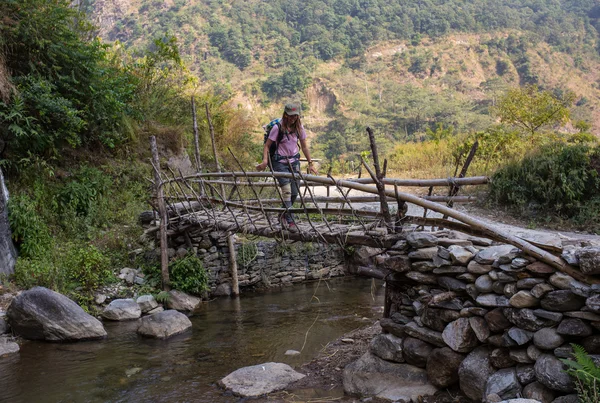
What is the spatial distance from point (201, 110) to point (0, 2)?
245 inches

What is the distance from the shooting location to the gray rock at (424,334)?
389 centimetres

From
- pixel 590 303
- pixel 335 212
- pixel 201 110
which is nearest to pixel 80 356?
pixel 335 212

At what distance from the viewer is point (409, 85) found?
A: 133 ft

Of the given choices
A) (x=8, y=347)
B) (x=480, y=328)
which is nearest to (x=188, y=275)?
(x=8, y=347)

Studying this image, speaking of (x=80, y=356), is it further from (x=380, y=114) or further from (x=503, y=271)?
(x=380, y=114)

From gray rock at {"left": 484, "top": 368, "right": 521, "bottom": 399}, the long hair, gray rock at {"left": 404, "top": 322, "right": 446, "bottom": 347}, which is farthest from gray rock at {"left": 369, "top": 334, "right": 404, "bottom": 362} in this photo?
the long hair

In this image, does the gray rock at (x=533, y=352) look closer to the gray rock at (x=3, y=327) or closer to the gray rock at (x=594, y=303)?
the gray rock at (x=594, y=303)

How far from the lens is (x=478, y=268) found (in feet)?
11.8

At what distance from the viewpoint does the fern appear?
2.63 m

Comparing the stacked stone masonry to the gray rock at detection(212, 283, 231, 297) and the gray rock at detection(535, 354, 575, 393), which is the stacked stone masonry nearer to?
the gray rock at detection(535, 354, 575, 393)

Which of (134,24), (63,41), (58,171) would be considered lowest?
(58,171)

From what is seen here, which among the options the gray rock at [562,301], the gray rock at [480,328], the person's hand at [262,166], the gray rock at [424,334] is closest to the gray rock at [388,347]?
the gray rock at [424,334]

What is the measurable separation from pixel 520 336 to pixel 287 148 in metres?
3.12

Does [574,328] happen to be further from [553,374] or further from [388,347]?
[388,347]
